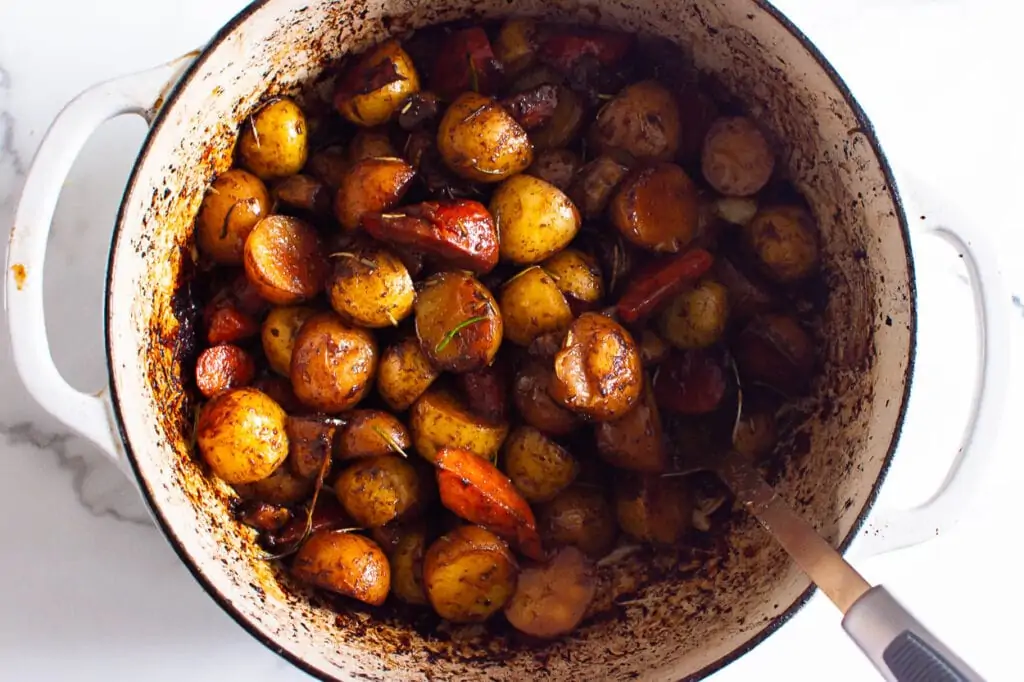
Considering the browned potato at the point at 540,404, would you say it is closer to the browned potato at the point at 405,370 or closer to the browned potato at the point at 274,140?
the browned potato at the point at 405,370

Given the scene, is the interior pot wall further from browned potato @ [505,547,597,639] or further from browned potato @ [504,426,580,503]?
browned potato @ [504,426,580,503]

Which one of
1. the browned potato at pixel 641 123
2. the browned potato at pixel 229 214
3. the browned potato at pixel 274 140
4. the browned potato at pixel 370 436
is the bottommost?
the browned potato at pixel 370 436

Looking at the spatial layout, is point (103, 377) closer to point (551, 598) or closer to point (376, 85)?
point (376, 85)

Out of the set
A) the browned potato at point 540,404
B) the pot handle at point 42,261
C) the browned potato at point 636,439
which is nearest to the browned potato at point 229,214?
the pot handle at point 42,261

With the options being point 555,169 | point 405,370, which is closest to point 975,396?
point 555,169

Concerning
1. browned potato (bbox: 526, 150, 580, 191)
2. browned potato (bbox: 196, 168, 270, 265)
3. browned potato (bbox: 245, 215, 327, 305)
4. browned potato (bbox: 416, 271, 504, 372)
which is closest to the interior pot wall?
browned potato (bbox: 196, 168, 270, 265)
